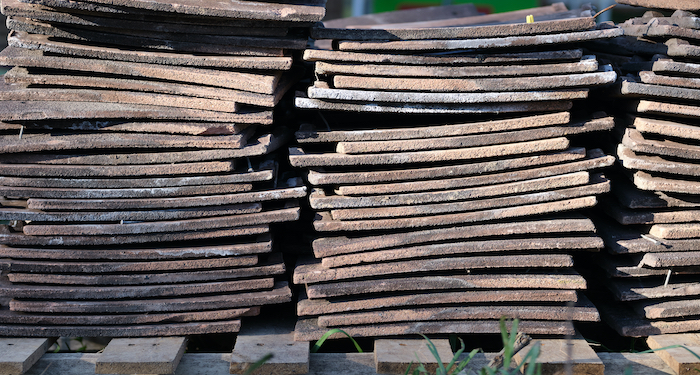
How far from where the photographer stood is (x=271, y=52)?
8.57ft

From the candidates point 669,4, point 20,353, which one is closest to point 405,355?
point 20,353

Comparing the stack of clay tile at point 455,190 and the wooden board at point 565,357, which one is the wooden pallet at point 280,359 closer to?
the wooden board at point 565,357

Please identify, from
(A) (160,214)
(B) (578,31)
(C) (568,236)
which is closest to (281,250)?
(A) (160,214)

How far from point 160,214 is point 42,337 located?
2.59ft

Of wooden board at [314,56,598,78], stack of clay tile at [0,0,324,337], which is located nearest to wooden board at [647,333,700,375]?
wooden board at [314,56,598,78]

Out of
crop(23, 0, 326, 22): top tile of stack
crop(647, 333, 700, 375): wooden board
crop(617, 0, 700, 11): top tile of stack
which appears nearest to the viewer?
crop(23, 0, 326, 22): top tile of stack

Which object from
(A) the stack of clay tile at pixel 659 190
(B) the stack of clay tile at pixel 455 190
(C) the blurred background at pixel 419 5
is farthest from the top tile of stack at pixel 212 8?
(C) the blurred background at pixel 419 5

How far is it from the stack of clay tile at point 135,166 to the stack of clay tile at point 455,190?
0.82 ft

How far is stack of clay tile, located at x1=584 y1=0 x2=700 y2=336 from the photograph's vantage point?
103 inches

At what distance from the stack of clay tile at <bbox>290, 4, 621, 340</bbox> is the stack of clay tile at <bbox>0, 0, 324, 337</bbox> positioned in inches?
9.8

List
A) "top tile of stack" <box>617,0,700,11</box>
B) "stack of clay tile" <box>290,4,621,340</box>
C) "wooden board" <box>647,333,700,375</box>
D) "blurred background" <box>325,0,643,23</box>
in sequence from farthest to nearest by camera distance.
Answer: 1. "blurred background" <box>325,0,643,23</box>
2. "top tile of stack" <box>617,0,700,11</box>
3. "stack of clay tile" <box>290,4,621,340</box>
4. "wooden board" <box>647,333,700,375</box>

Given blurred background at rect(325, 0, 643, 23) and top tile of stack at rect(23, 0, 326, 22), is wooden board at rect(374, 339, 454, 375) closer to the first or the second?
top tile of stack at rect(23, 0, 326, 22)

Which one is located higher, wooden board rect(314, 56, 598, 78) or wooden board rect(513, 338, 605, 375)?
wooden board rect(314, 56, 598, 78)

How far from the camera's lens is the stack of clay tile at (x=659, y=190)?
262 centimetres
